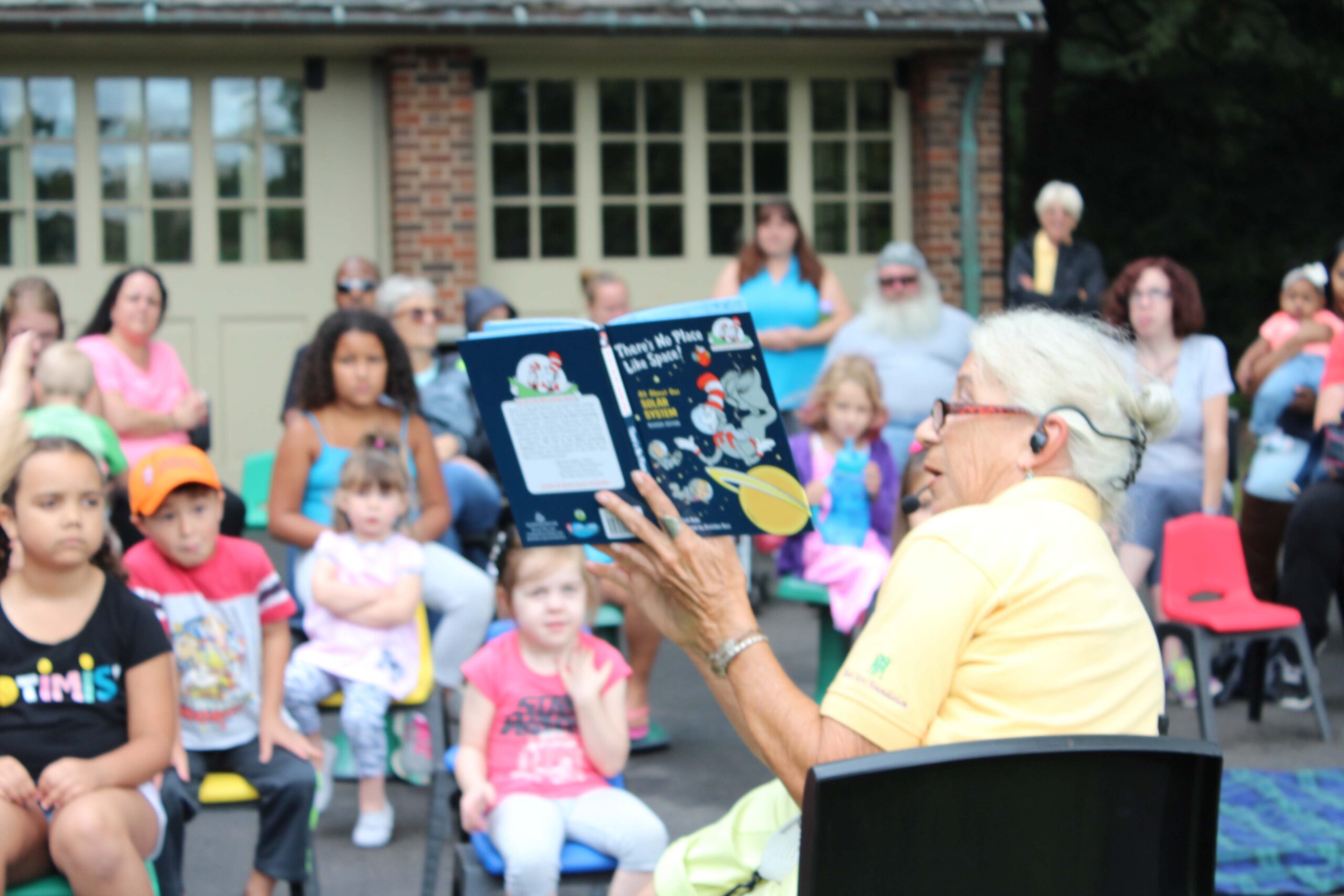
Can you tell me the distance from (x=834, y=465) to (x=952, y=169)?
16.1 ft

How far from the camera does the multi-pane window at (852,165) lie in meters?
10.3

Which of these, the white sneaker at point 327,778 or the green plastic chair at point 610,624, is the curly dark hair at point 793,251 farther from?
the white sneaker at point 327,778

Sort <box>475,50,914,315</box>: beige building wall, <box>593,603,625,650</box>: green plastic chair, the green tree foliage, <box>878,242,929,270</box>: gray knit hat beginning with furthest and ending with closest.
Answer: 1. the green tree foliage
2. <box>475,50,914,315</box>: beige building wall
3. <box>878,242,929,270</box>: gray knit hat
4. <box>593,603,625,650</box>: green plastic chair

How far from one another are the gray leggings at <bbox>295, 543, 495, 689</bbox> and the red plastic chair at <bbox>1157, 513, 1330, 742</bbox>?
2.55 m

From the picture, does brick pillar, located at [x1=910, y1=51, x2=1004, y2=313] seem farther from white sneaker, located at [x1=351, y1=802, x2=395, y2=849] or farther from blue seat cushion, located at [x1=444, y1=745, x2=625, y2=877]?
blue seat cushion, located at [x1=444, y1=745, x2=625, y2=877]

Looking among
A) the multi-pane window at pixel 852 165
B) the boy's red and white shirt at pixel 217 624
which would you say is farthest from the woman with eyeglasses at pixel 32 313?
the multi-pane window at pixel 852 165

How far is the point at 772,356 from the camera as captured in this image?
7457mm

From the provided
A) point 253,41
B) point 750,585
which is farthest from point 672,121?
point 750,585

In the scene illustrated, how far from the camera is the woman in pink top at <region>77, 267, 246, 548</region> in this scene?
5555 mm

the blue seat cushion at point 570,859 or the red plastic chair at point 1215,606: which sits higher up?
the red plastic chair at point 1215,606

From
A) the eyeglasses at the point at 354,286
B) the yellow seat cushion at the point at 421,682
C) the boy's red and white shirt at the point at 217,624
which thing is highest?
the eyeglasses at the point at 354,286

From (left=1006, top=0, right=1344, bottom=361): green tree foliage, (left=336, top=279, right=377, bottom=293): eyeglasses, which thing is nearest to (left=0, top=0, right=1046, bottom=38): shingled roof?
(left=336, top=279, right=377, bottom=293): eyeglasses

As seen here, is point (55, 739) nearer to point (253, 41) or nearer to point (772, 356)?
point (772, 356)

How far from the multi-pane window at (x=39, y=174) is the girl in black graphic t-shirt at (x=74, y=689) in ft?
23.1
